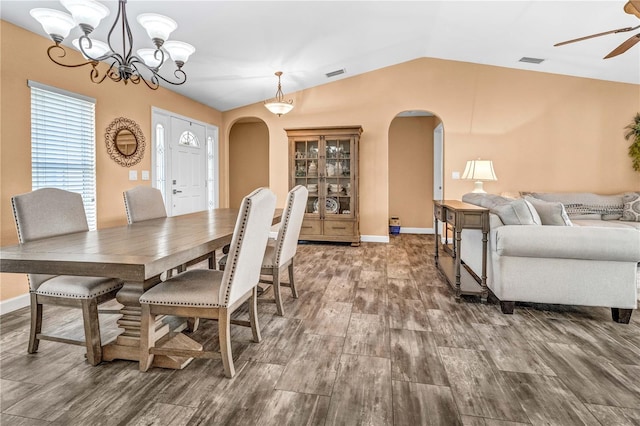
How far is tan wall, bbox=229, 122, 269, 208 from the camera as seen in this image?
786 cm

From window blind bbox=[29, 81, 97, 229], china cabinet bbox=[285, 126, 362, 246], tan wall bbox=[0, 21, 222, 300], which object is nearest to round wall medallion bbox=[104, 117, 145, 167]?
tan wall bbox=[0, 21, 222, 300]

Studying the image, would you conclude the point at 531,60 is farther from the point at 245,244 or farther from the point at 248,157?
the point at 248,157

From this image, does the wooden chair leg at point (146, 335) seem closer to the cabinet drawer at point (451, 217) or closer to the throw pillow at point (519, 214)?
the cabinet drawer at point (451, 217)

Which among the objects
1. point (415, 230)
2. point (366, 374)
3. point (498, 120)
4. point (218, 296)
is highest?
point (498, 120)

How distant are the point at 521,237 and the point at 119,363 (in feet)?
9.30

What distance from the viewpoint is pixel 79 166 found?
3.47 metres

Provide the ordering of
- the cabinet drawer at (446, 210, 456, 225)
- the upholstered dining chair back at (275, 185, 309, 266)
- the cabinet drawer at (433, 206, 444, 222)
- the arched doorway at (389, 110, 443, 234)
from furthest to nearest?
the arched doorway at (389, 110, 443, 234) → the cabinet drawer at (433, 206, 444, 222) → the cabinet drawer at (446, 210, 456, 225) → the upholstered dining chair back at (275, 185, 309, 266)

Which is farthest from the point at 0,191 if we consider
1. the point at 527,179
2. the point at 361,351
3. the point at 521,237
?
the point at 527,179

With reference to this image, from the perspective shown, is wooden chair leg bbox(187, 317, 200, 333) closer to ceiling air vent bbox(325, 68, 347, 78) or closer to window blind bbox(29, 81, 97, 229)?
window blind bbox(29, 81, 97, 229)

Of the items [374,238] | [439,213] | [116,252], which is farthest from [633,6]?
[374,238]

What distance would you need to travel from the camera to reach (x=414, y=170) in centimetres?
734

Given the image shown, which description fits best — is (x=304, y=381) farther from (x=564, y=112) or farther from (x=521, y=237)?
(x=564, y=112)

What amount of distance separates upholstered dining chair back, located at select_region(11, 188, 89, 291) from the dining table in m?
0.23

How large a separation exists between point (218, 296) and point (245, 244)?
1.01 feet
